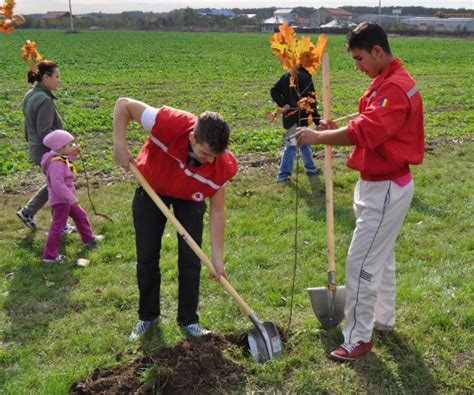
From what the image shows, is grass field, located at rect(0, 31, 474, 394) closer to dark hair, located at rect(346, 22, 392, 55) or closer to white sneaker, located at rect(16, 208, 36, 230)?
white sneaker, located at rect(16, 208, 36, 230)

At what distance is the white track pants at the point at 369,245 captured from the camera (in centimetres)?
377

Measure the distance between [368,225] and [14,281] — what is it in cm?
354

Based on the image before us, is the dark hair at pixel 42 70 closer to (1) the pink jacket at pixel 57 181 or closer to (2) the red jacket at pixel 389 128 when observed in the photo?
(1) the pink jacket at pixel 57 181

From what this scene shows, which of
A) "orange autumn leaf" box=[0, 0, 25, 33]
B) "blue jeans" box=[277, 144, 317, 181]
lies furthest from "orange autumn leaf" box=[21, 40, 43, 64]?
"blue jeans" box=[277, 144, 317, 181]

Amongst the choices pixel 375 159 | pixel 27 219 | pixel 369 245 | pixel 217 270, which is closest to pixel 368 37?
pixel 375 159

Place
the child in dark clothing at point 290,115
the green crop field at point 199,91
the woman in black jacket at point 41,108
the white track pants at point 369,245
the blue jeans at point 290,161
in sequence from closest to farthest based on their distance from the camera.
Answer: the white track pants at point 369,245 → the woman in black jacket at point 41,108 → the child in dark clothing at point 290,115 → the blue jeans at point 290,161 → the green crop field at point 199,91

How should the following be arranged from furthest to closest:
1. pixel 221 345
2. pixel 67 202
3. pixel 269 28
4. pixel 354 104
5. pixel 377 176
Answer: pixel 269 28 → pixel 354 104 → pixel 67 202 → pixel 221 345 → pixel 377 176

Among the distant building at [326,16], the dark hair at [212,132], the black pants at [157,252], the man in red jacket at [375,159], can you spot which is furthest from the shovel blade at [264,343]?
the distant building at [326,16]

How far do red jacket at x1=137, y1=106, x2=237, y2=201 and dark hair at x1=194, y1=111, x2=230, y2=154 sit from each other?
0.29 metres

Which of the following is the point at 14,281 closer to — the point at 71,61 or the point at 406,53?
the point at 71,61

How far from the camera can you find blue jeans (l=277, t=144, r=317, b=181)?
819 centimetres

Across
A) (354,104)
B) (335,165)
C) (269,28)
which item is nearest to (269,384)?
(335,165)

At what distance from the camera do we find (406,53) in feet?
122

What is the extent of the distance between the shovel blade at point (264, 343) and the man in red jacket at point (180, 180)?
0.48 m
